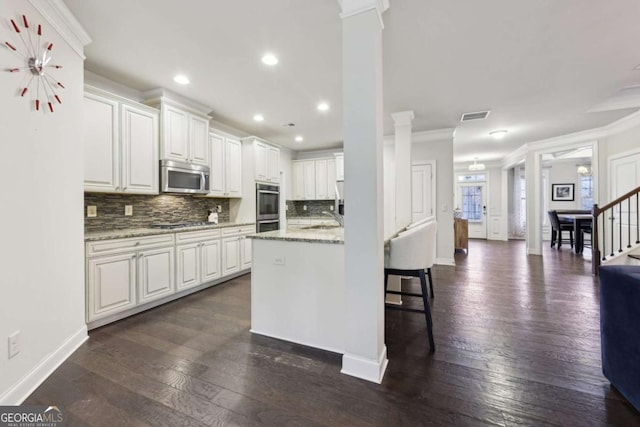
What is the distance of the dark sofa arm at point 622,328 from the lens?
4.67 ft

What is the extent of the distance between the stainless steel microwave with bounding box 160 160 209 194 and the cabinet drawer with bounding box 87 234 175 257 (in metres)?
0.62

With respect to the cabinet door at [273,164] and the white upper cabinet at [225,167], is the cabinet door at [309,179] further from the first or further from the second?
the white upper cabinet at [225,167]

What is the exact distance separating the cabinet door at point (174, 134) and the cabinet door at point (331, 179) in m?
3.19

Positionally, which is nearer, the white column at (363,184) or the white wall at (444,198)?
the white column at (363,184)

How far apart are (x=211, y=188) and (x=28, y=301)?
2568 millimetres

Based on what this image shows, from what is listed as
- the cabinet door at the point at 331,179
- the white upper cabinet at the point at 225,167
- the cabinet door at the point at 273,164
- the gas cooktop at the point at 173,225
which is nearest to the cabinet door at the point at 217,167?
the white upper cabinet at the point at 225,167

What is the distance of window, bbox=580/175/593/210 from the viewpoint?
7.69 m

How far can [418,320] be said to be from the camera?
104 inches

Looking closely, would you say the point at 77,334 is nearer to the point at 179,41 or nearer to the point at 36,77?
the point at 36,77

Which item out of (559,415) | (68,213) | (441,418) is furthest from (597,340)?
(68,213)

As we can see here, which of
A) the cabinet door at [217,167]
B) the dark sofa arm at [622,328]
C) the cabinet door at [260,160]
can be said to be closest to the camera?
the dark sofa arm at [622,328]

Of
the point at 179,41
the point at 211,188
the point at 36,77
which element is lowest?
the point at 211,188

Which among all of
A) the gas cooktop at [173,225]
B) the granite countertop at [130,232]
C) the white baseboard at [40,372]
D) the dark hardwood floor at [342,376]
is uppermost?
the gas cooktop at [173,225]

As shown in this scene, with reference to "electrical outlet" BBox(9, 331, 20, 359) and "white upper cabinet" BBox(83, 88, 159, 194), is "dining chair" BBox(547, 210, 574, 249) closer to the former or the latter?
"white upper cabinet" BBox(83, 88, 159, 194)
